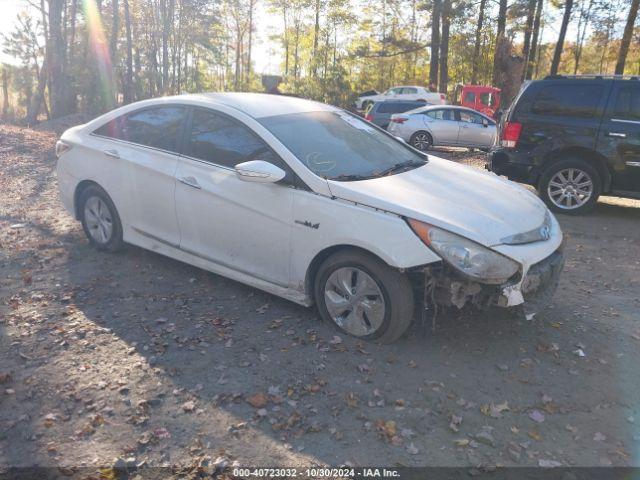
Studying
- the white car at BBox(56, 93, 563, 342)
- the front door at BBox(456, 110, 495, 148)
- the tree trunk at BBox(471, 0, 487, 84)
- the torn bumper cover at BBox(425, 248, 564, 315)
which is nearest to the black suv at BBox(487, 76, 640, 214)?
the white car at BBox(56, 93, 563, 342)

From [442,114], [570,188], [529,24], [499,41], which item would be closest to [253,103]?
[570,188]

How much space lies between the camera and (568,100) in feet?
25.8

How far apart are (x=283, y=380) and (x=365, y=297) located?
2.69ft

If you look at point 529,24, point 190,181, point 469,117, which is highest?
point 529,24

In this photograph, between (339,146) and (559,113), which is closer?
(339,146)

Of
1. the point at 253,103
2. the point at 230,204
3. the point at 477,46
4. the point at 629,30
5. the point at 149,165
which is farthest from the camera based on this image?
the point at 477,46

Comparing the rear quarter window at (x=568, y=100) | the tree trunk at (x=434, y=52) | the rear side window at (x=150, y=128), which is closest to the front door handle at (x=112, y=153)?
the rear side window at (x=150, y=128)

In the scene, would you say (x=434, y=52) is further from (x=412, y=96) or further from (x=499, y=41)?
(x=499, y=41)

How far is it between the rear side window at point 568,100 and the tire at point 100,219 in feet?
19.3

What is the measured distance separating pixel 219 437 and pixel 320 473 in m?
0.61

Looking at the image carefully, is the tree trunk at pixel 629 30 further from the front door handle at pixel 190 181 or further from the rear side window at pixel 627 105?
the front door handle at pixel 190 181

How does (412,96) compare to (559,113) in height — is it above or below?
below

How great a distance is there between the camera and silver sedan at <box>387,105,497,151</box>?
1719 centimetres

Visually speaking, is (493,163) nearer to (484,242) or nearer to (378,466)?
(484,242)
